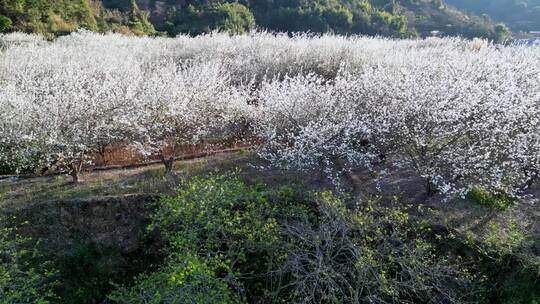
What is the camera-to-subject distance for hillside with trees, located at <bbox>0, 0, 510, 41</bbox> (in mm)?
23988

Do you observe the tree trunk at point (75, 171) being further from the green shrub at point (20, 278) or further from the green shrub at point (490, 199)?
the green shrub at point (490, 199)

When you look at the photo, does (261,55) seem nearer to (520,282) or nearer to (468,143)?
(468,143)

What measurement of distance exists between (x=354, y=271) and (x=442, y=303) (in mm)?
1310

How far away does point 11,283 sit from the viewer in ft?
17.7

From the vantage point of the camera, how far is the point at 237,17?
33344mm

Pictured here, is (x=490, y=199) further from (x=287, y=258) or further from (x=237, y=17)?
(x=237, y=17)

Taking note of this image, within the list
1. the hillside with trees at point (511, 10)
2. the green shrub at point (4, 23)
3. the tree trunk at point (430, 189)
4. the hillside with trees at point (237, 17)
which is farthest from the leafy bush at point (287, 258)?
the hillside with trees at point (511, 10)

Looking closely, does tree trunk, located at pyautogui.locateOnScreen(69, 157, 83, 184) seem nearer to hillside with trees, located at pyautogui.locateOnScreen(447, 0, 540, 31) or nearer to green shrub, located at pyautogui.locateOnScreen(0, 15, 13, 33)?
green shrub, located at pyautogui.locateOnScreen(0, 15, 13, 33)

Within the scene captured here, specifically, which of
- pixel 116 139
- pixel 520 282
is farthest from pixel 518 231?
pixel 116 139

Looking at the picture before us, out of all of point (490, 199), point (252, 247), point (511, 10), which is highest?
point (490, 199)

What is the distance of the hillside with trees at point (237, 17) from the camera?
23988 millimetres

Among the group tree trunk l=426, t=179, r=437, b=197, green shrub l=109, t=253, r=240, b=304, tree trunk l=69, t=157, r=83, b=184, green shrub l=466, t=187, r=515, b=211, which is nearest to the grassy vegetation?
green shrub l=109, t=253, r=240, b=304

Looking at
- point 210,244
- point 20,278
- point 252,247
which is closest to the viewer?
point 20,278

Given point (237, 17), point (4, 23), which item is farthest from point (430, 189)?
point (237, 17)
